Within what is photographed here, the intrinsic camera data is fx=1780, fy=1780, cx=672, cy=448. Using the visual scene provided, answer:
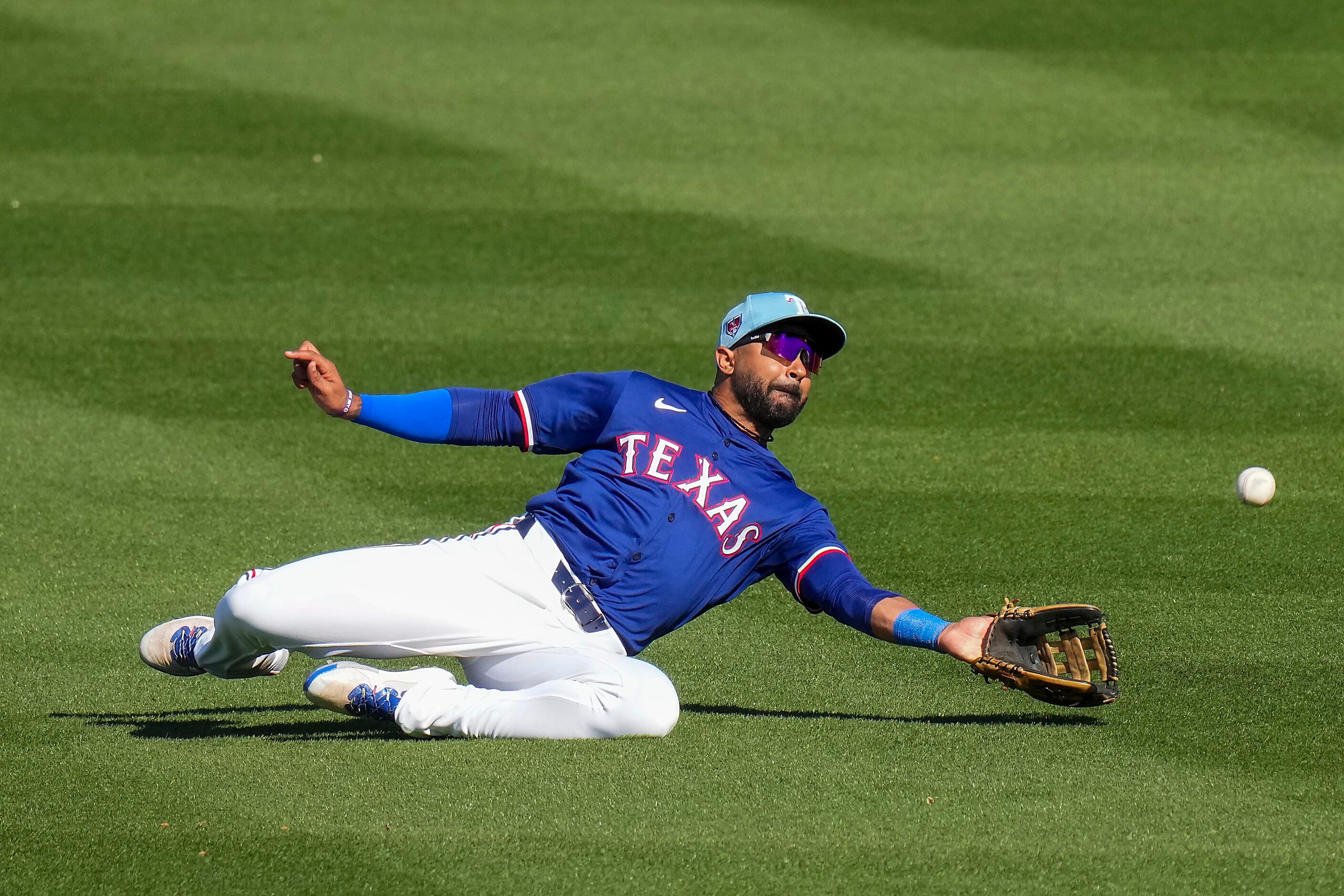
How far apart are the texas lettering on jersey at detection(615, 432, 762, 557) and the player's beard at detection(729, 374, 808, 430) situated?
0.28 meters

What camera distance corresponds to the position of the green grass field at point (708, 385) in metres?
4.86

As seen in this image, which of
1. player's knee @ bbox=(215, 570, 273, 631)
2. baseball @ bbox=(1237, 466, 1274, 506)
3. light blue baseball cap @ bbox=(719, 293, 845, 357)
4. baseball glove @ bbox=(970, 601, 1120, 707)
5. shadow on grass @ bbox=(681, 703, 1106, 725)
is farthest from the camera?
baseball @ bbox=(1237, 466, 1274, 506)

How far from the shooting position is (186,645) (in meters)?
5.86

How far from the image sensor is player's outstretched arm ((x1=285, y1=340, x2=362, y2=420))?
222 inches

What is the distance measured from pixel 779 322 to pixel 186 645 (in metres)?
2.22

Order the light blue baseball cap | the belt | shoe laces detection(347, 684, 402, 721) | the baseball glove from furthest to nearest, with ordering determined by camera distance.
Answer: the light blue baseball cap < the belt < shoe laces detection(347, 684, 402, 721) < the baseball glove

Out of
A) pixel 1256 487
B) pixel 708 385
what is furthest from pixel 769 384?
pixel 708 385

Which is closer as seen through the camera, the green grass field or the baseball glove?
the green grass field

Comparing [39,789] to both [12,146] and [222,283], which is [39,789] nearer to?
[222,283]

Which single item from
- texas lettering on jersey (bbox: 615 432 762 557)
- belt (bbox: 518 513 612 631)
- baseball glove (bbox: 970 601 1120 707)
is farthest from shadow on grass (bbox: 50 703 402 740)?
baseball glove (bbox: 970 601 1120 707)

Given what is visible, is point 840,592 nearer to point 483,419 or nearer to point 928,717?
point 928,717

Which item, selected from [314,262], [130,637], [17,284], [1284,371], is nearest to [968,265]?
[1284,371]

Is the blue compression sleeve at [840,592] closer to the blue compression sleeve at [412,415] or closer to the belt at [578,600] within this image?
the belt at [578,600]

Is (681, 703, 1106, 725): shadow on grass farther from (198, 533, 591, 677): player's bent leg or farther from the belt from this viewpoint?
(198, 533, 591, 677): player's bent leg
